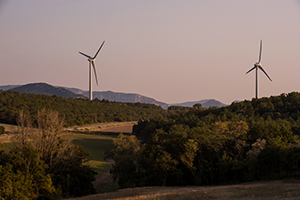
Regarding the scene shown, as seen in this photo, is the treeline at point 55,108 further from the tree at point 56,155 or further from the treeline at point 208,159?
the treeline at point 208,159

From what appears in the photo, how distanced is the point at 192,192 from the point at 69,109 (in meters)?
151

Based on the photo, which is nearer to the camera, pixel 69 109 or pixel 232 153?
pixel 232 153

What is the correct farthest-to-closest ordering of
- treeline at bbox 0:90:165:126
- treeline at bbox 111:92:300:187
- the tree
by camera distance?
treeline at bbox 0:90:165:126 → the tree → treeline at bbox 111:92:300:187

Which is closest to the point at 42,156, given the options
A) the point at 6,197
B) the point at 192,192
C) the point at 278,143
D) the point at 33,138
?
the point at 33,138

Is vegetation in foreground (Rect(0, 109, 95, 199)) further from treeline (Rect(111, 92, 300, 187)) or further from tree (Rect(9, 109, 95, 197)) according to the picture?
treeline (Rect(111, 92, 300, 187))

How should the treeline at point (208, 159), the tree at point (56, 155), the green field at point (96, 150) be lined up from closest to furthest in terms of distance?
the treeline at point (208, 159) < the tree at point (56, 155) < the green field at point (96, 150)

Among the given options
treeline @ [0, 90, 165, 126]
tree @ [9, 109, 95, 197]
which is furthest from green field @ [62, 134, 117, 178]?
treeline @ [0, 90, 165, 126]

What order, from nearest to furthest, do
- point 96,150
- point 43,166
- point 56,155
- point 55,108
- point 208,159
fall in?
point 43,166 → point 56,155 → point 208,159 → point 96,150 → point 55,108

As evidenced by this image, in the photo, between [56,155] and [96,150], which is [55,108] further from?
[56,155]

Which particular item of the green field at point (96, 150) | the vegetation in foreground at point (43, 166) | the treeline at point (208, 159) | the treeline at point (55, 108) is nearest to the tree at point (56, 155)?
the vegetation in foreground at point (43, 166)

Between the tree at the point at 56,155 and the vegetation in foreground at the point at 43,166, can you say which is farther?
the tree at the point at 56,155

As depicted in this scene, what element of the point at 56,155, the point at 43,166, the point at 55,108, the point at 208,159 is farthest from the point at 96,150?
the point at 55,108

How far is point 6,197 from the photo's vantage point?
108ft

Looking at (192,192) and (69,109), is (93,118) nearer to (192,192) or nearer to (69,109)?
(69,109)
